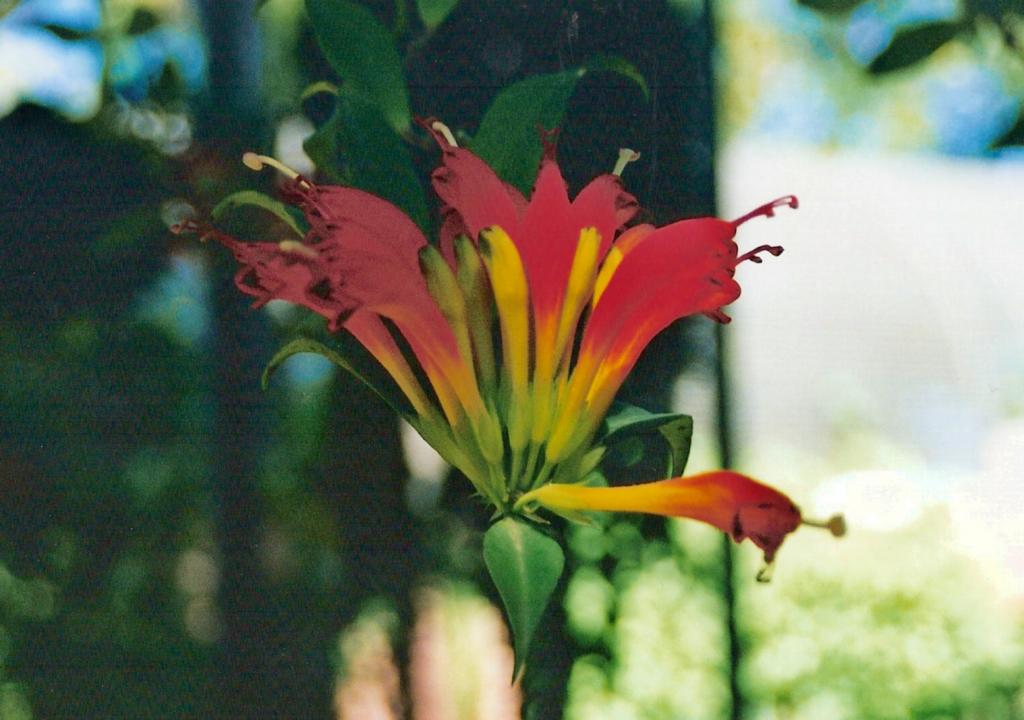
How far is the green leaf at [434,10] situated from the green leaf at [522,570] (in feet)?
1.36

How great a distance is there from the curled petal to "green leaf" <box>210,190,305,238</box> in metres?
0.35

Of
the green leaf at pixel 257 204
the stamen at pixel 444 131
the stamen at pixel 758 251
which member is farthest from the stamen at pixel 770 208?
the green leaf at pixel 257 204

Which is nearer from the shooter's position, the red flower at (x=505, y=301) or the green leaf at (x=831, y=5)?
the red flower at (x=505, y=301)

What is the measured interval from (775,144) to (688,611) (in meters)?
0.40

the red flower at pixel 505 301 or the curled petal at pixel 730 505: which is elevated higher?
the red flower at pixel 505 301

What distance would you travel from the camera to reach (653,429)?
2.47 feet

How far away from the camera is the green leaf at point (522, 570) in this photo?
28.2 inches

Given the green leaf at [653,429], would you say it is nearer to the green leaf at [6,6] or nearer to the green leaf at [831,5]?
the green leaf at [831,5]

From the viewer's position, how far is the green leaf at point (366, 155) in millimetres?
740

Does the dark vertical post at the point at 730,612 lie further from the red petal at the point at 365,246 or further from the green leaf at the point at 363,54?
the green leaf at the point at 363,54

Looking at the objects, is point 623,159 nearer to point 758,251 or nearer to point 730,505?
point 758,251

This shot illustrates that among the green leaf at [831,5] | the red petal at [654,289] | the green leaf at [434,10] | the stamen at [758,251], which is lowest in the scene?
the red petal at [654,289]

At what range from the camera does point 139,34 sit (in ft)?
2.51

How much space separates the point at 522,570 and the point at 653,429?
15cm
